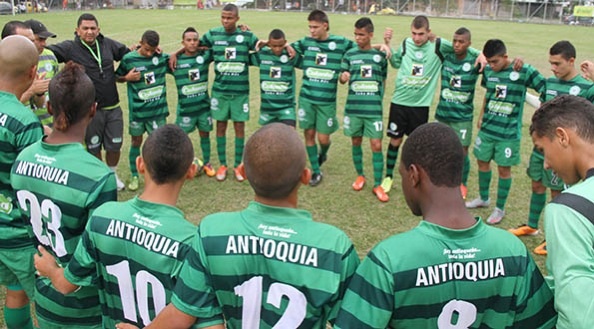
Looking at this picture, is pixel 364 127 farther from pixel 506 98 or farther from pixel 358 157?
pixel 506 98

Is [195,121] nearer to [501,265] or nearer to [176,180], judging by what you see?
[176,180]

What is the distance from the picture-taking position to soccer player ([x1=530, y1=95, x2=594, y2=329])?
2.10 m

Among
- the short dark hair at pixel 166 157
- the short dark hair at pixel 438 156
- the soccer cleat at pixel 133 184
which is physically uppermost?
the short dark hair at pixel 438 156

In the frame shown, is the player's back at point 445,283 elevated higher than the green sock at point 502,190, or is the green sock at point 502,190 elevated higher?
the player's back at point 445,283

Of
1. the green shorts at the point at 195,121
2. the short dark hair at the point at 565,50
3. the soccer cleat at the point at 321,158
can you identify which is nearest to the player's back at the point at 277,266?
the short dark hair at the point at 565,50

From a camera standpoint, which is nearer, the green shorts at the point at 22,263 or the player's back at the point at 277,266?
the player's back at the point at 277,266

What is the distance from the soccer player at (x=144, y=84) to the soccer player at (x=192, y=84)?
9.9 inches

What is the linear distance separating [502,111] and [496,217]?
1.38 meters

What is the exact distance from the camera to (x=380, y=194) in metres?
7.67

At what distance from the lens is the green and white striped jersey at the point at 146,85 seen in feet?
25.2

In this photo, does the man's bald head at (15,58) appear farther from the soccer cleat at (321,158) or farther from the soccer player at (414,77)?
the soccer cleat at (321,158)

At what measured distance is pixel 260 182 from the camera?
244 cm

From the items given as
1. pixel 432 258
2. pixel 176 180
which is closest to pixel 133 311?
pixel 176 180

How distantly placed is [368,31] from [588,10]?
4217 centimetres
